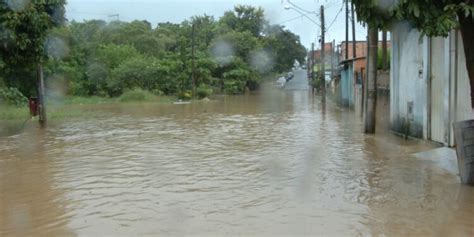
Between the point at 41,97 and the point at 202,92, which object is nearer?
the point at 41,97

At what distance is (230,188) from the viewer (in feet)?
27.2

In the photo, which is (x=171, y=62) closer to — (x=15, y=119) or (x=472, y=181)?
(x=15, y=119)

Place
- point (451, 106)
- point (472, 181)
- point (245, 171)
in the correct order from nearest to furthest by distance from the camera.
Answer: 1. point (472, 181)
2. point (245, 171)
3. point (451, 106)

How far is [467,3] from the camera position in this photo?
6684 mm

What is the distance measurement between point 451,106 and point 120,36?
162 feet

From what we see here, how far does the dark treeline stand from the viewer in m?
44.3

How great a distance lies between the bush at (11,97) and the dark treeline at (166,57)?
3.31 ft

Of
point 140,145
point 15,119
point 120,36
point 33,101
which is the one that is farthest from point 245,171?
point 120,36

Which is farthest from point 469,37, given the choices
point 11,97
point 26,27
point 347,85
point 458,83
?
point 11,97

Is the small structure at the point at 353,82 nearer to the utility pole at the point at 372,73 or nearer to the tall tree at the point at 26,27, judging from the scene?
the utility pole at the point at 372,73

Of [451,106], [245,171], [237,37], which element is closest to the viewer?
[245,171]

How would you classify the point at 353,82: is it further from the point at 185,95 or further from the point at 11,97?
the point at 185,95

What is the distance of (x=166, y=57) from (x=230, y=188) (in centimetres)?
4297

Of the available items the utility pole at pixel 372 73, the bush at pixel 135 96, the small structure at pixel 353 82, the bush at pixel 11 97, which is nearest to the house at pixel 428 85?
the utility pole at pixel 372 73
